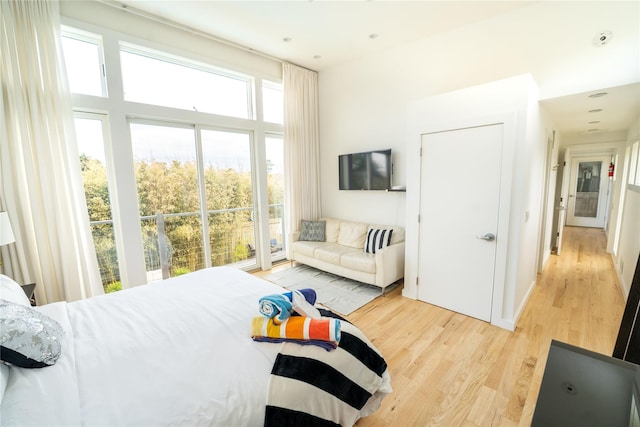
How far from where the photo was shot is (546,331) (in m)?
2.44

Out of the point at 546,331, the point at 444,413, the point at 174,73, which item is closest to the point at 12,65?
the point at 174,73

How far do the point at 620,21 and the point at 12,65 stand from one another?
17.8 ft

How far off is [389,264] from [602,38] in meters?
3.03

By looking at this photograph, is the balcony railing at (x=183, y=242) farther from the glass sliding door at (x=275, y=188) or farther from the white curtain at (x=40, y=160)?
the white curtain at (x=40, y=160)

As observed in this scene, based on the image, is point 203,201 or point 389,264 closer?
point 389,264

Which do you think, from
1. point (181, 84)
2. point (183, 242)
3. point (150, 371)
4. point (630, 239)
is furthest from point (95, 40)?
point (630, 239)

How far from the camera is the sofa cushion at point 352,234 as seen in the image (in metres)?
4.00

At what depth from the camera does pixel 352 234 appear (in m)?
4.10

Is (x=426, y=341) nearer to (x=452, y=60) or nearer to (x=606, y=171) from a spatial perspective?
(x=452, y=60)

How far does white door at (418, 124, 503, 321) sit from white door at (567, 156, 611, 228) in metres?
6.61

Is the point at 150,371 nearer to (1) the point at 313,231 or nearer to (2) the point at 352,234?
(2) the point at 352,234

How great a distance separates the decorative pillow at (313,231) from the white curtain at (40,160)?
9.08 feet

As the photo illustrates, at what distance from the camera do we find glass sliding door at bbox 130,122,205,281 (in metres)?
3.20

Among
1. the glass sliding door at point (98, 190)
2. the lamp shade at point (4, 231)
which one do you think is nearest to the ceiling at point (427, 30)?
the glass sliding door at point (98, 190)
